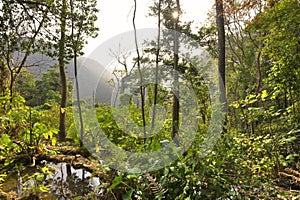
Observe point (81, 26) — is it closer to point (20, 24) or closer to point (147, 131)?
point (20, 24)

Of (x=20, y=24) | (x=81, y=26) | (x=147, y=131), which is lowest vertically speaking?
(x=147, y=131)

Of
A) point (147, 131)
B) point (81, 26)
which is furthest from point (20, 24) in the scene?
point (147, 131)

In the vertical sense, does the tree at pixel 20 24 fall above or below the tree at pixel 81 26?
below

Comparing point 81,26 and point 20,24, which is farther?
point 81,26

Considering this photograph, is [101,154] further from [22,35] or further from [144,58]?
[144,58]

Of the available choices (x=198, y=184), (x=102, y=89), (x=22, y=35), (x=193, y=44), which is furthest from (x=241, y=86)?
(x=198, y=184)

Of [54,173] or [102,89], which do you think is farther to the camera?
[102,89]

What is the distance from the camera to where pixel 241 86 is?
7184mm

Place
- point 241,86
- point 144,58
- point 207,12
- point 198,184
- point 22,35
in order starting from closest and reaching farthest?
point 198,184 → point 22,35 → point 144,58 → point 241,86 → point 207,12

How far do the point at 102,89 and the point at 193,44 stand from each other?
10.8 ft

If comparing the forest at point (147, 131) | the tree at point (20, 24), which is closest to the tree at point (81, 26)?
the forest at point (147, 131)

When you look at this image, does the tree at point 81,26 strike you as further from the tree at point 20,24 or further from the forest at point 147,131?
the tree at point 20,24

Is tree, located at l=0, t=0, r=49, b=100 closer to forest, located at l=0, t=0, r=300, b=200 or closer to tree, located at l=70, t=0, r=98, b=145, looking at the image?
forest, located at l=0, t=0, r=300, b=200

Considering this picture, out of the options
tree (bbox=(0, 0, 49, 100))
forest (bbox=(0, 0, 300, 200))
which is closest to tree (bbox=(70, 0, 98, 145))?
forest (bbox=(0, 0, 300, 200))
